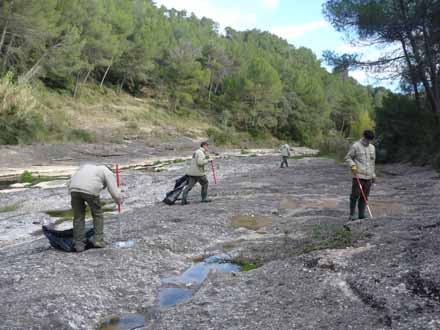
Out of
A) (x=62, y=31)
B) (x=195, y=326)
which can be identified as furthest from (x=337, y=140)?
(x=195, y=326)

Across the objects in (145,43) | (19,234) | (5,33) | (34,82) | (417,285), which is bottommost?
(19,234)

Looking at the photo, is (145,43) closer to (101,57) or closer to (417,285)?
(101,57)

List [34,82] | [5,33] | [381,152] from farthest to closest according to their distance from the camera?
[34,82] → [5,33] → [381,152]

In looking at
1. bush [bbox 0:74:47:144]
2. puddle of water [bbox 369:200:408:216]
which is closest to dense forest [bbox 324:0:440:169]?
puddle of water [bbox 369:200:408:216]

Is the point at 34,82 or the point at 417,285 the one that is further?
the point at 34,82

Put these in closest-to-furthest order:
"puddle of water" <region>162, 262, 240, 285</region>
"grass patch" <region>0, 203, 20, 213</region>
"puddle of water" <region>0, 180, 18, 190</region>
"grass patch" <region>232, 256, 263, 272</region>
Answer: "puddle of water" <region>162, 262, 240, 285</region> < "grass patch" <region>232, 256, 263, 272</region> < "grass patch" <region>0, 203, 20, 213</region> < "puddle of water" <region>0, 180, 18, 190</region>

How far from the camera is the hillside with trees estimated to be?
39.0 m

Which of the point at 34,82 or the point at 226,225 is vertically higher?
the point at 34,82

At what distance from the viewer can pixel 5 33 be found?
130 feet

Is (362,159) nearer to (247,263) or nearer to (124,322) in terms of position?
(247,263)

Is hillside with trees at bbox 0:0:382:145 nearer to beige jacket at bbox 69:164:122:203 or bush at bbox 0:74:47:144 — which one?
bush at bbox 0:74:47:144

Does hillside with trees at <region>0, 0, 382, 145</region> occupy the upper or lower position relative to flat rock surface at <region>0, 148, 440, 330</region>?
upper

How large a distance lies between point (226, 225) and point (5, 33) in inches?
1412

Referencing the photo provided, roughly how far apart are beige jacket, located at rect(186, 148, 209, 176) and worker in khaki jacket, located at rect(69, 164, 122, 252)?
5508 mm
